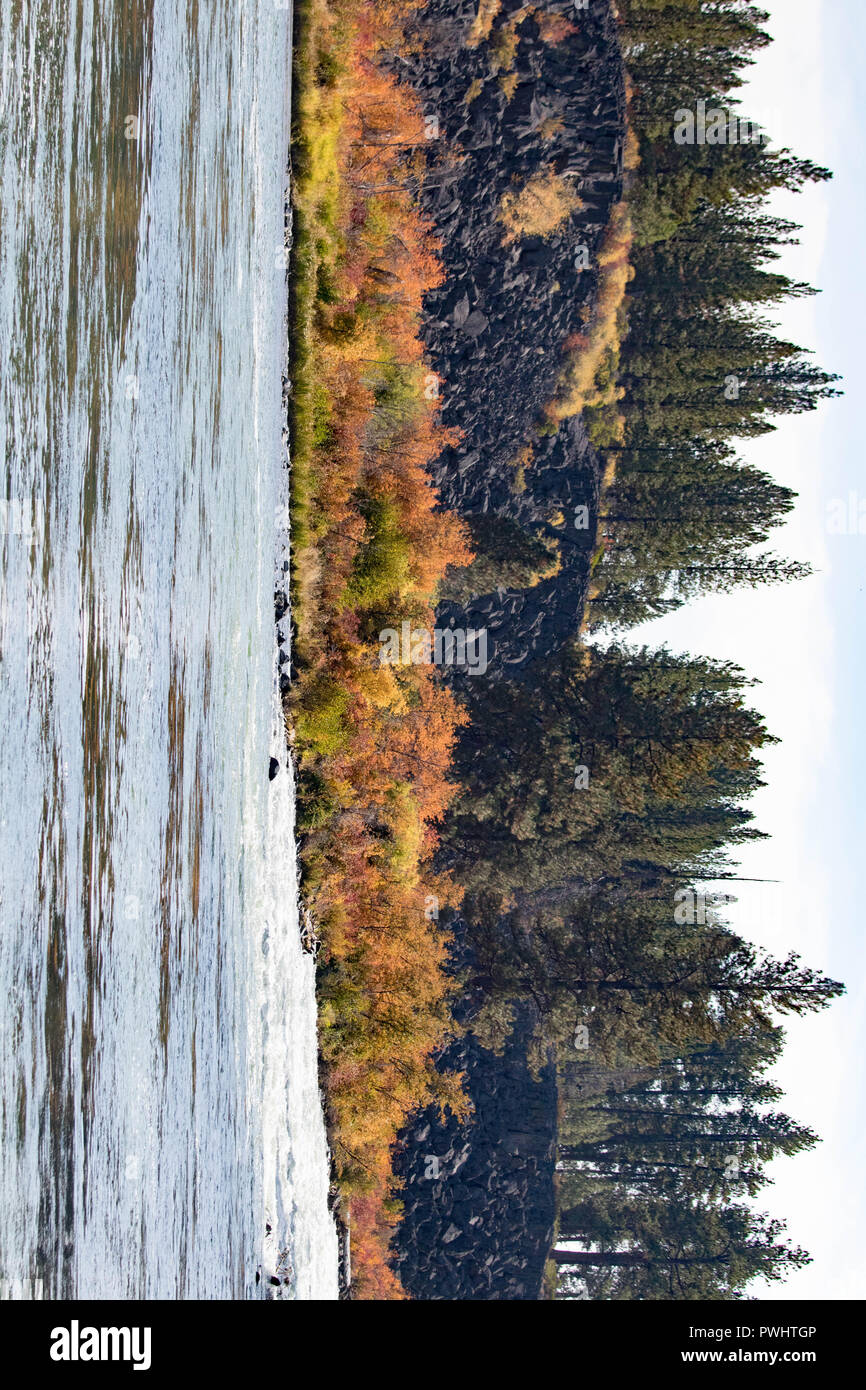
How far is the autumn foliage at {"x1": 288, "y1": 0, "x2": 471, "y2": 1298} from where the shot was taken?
26750 mm

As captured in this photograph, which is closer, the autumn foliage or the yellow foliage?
the autumn foliage

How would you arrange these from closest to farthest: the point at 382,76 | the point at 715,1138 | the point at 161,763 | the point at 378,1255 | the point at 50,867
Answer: the point at 50,867, the point at 161,763, the point at 382,76, the point at 378,1255, the point at 715,1138

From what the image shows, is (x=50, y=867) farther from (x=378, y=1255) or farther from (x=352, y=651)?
(x=378, y=1255)

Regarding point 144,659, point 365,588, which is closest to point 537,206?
point 365,588

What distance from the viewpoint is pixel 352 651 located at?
93.7 feet

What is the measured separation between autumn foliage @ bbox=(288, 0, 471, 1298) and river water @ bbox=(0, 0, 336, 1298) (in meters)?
1.53

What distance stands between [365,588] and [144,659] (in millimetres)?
11593

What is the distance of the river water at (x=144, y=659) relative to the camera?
14367mm

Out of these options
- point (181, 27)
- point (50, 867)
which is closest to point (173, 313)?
point (181, 27)

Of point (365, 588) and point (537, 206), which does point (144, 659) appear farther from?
point (537, 206)

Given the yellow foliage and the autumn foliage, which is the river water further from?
the yellow foliage

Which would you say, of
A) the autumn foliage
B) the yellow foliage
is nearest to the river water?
the autumn foliage
